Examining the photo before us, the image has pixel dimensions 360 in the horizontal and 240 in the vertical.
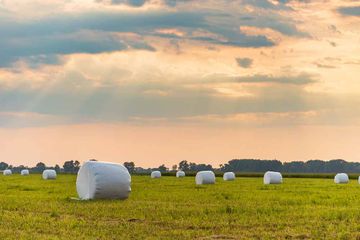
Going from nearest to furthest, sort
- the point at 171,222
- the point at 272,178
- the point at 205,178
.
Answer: the point at 171,222
the point at 205,178
the point at 272,178

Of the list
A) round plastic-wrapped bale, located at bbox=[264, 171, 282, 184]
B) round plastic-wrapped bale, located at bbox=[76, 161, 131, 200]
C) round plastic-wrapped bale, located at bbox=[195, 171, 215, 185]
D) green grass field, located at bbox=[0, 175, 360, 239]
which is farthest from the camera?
Answer: round plastic-wrapped bale, located at bbox=[264, 171, 282, 184]

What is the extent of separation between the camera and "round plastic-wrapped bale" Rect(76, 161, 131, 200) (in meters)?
27.0

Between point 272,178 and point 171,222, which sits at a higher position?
point 272,178

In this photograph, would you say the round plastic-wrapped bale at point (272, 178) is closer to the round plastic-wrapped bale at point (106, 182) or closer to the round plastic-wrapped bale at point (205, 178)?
the round plastic-wrapped bale at point (205, 178)

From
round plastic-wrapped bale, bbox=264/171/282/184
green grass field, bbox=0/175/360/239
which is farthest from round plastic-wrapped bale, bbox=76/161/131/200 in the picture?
round plastic-wrapped bale, bbox=264/171/282/184

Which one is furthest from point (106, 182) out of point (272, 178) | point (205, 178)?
point (272, 178)

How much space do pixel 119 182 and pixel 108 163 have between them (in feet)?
5.27

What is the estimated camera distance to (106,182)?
27.0 meters

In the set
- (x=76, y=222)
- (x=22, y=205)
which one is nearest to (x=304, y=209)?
(x=76, y=222)

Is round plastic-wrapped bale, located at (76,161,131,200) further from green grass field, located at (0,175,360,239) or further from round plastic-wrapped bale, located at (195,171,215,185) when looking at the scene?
round plastic-wrapped bale, located at (195,171,215,185)

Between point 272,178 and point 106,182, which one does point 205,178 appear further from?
point 106,182

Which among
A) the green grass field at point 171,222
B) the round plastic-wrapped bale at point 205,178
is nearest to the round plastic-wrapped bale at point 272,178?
the round plastic-wrapped bale at point 205,178

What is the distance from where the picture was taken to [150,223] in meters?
17.5

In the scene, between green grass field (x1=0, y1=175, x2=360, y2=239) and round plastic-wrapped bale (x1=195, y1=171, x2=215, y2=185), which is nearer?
green grass field (x1=0, y1=175, x2=360, y2=239)
